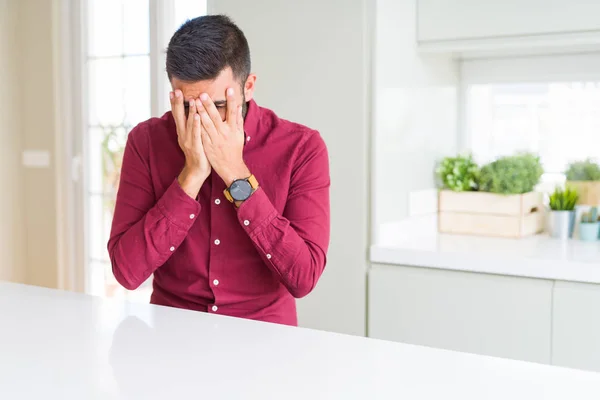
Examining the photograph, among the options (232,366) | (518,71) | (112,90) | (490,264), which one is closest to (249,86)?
(232,366)

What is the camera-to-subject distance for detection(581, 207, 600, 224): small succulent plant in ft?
8.95

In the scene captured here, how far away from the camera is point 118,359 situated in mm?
1163

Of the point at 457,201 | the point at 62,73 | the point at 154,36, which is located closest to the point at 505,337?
the point at 457,201

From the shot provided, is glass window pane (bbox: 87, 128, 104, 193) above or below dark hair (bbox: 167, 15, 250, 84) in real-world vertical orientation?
below

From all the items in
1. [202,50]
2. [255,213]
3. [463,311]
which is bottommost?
[463,311]

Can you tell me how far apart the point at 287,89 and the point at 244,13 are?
0.34 meters

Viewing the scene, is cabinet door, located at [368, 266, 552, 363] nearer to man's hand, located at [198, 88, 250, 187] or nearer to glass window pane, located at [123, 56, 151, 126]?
man's hand, located at [198, 88, 250, 187]

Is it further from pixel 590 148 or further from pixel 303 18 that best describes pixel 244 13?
pixel 590 148

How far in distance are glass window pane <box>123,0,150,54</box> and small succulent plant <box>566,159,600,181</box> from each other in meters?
2.04

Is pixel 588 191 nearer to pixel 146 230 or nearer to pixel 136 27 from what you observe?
pixel 146 230

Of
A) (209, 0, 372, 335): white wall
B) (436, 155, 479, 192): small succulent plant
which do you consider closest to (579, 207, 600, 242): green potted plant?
(436, 155, 479, 192): small succulent plant

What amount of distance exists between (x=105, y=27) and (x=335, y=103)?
1798mm

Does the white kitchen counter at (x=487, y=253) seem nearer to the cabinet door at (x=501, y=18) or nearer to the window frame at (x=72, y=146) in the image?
the cabinet door at (x=501, y=18)

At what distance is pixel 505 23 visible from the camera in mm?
2539
